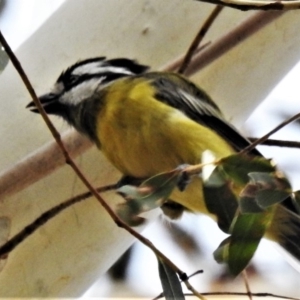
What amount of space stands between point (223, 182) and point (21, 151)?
0.35m

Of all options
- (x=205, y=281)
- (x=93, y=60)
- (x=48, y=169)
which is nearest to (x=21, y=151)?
(x=48, y=169)

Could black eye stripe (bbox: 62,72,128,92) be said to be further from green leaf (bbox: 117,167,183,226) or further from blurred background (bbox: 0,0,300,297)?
green leaf (bbox: 117,167,183,226)

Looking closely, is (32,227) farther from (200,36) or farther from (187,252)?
(200,36)

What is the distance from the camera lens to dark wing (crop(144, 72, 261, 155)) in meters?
0.70

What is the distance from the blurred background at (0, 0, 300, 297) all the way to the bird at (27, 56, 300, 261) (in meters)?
0.04

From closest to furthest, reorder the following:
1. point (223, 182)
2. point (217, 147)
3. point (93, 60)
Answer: point (223, 182) < point (217, 147) < point (93, 60)

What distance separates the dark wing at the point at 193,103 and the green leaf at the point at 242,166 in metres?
0.21

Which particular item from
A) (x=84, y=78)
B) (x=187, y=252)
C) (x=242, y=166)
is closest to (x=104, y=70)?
(x=84, y=78)

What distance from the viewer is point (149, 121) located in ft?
2.26

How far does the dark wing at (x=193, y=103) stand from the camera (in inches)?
27.7

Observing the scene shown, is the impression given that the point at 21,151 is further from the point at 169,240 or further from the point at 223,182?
the point at 223,182

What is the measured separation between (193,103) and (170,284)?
273 millimetres

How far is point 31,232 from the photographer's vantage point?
0.72 meters

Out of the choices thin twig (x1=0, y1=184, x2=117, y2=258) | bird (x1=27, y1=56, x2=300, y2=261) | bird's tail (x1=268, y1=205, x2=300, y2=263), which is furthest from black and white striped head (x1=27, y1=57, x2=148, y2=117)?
bird's tail (x1=268, y1=205, x2=300, y2=263)
